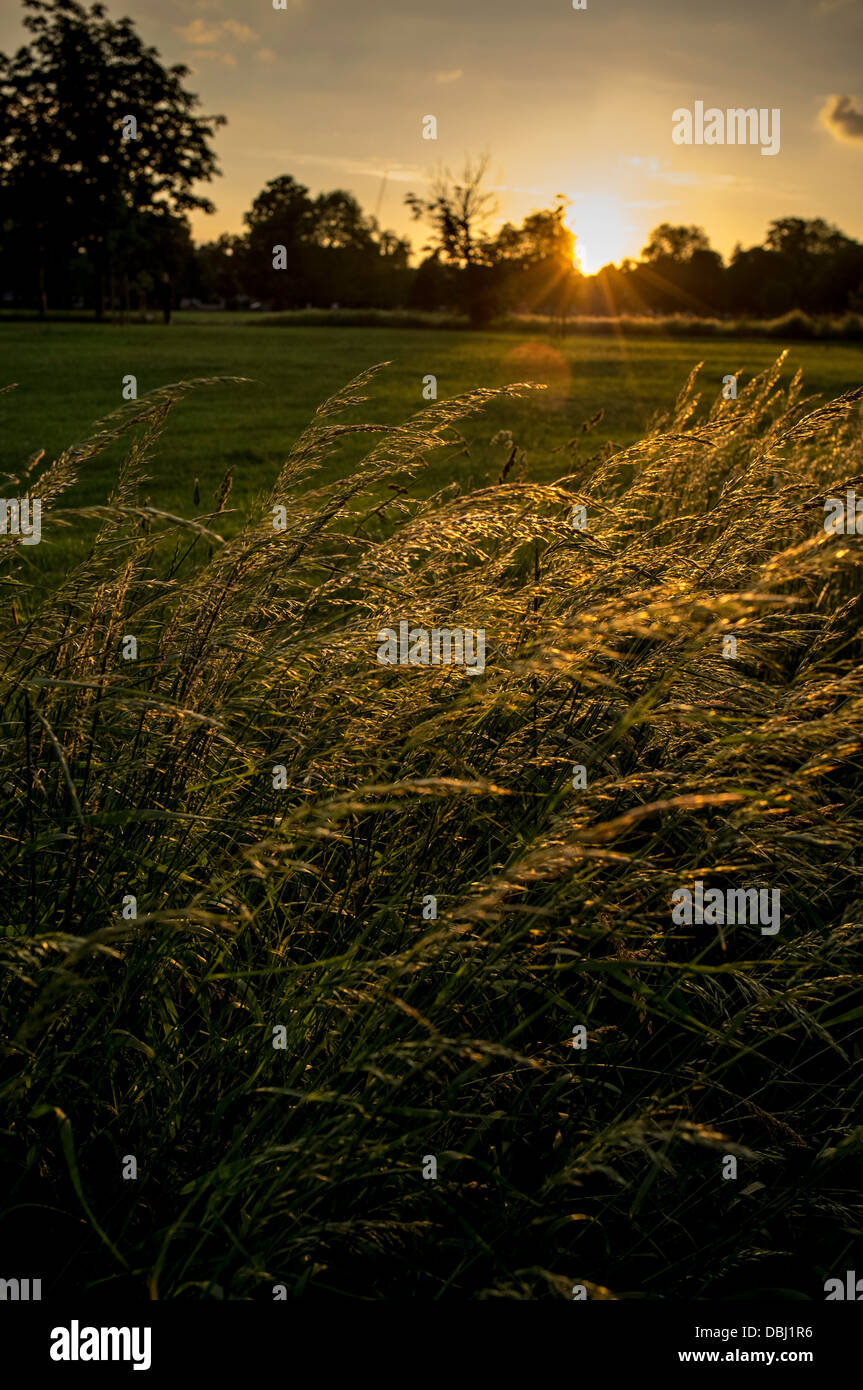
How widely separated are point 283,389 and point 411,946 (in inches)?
752

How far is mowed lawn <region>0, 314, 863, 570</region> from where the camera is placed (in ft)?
31.8

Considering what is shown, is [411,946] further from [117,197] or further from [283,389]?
[117,197]

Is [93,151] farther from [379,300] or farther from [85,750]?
[85,750]

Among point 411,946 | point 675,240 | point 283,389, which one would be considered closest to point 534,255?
point 283,389

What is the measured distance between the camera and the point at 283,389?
19328 millimetres

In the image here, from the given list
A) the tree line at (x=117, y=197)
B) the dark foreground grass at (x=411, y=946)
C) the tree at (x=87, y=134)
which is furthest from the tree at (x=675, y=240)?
the dark foreground grass at (x=411, y=946)

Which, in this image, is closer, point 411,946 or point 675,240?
point 411,946

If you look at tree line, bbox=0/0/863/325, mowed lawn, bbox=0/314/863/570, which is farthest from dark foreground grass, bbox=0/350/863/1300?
tree line, bbox=0/0/863/325

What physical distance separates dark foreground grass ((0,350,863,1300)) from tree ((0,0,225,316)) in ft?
189

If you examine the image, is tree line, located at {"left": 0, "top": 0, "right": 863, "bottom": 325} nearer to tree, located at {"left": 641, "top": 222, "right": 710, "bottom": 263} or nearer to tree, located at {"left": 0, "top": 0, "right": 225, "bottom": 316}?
tree, located at {"left": 0, "top": 0, "right": 225, "bottom": 316}

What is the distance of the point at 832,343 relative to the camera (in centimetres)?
4412

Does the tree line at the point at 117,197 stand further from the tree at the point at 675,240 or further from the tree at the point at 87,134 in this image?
the tree at the point at 675,240
